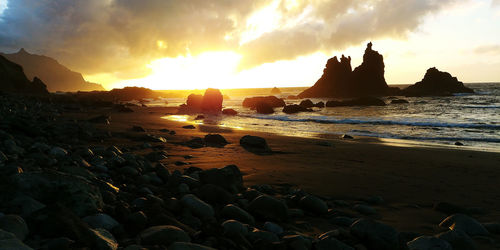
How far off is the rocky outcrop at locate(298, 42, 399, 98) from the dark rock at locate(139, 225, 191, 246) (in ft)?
284

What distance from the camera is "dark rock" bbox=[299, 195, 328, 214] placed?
13.0 ft

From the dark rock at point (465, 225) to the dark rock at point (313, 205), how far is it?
1424 mm

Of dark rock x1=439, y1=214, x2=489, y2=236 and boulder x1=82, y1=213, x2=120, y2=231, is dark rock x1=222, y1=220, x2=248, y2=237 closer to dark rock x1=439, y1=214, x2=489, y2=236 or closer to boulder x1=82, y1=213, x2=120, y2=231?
boulder x1=82, y1=213, x2=120, y2=231

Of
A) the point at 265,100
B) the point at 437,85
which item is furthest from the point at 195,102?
the point at 437,85

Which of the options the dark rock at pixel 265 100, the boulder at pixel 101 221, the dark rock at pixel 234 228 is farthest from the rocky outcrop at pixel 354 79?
the boulder at pixel 101 221

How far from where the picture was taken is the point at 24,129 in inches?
301

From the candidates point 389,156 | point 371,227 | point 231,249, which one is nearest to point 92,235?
point 231,249

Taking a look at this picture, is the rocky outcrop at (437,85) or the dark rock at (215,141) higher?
the rocky outcrop at (437,85)

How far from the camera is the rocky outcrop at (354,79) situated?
3280 inches

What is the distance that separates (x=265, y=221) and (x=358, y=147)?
8.31 meters

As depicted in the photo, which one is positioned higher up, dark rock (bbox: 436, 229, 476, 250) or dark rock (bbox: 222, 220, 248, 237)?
dark rock (bbox: 222, 220, 248, 237)

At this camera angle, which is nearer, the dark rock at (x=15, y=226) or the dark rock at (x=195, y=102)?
the dark rock at (x=15, y=226)

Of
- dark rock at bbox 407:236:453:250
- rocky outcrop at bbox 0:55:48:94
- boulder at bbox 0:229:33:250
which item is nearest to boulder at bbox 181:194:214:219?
boulder at bbox 0:229:33:250

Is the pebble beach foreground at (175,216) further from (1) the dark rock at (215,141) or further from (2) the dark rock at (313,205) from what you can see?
(1) the dark rock at (215,141)
